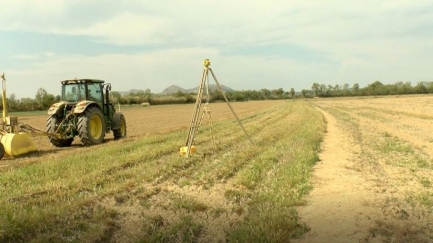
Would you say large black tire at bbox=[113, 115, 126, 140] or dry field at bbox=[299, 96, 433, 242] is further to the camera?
large black tire at bbox=[113, 115, 126, 140]

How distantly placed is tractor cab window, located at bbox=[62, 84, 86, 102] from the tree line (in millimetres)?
48070

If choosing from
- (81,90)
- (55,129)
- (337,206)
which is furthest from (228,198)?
(81,90)

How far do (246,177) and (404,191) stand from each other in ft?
9.01

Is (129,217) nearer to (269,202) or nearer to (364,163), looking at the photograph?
(269,202)

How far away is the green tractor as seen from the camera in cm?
1307

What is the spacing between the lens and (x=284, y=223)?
4789mm

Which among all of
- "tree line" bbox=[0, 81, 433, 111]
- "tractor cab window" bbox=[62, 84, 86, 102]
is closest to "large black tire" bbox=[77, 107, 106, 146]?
"tractor cab window" bbox=[62, 84, 86, 102]

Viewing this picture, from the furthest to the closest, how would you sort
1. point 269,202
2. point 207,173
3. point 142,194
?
point 207,173 < point 142,194 < point 269,202

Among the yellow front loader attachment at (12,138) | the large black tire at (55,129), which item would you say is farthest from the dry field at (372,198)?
the large black tire at (55,129)

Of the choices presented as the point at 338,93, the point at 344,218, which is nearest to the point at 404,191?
the point at 344,218

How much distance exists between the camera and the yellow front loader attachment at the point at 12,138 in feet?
35.6

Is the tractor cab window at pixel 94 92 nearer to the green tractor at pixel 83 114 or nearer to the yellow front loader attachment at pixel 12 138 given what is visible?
the green tractor at pixel 83 114

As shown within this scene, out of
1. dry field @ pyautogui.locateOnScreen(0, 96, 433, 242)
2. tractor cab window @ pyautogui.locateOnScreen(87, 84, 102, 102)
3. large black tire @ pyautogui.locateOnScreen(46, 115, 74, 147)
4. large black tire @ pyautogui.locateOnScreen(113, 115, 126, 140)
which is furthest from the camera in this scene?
large black tire @ pyautogui.locateOnScreen(113, 115, 126, 140)

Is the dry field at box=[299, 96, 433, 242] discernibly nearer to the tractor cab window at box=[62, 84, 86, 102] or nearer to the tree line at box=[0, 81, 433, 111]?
the tractor cab window at box=[62, 84, 86, 102]
